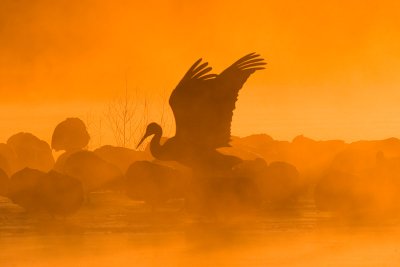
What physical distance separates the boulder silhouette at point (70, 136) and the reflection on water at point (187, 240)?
27107 millimetres

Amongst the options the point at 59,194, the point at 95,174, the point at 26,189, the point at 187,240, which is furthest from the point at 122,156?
the point at 187,240

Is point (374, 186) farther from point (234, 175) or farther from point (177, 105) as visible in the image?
point (177, 105)

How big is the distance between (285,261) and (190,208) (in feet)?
29.2

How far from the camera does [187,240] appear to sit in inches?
1243

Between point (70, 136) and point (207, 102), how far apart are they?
3584cm

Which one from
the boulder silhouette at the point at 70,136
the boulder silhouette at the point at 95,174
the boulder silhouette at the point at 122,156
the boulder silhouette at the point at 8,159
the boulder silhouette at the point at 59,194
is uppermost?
the boulder silhouette at the point at 70,136

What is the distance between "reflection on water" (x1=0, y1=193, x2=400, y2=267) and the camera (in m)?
27.9

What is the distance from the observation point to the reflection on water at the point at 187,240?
27922 millimetres

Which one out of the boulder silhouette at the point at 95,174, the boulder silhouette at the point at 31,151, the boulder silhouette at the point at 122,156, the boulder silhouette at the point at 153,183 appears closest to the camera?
the boulder silhouette at the point at 153,183

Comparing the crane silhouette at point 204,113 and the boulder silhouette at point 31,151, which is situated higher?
the boulder silhouette at point 31,151

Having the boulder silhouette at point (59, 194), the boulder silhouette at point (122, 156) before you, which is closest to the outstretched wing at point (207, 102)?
the boulder silhouette at point (59, 194)

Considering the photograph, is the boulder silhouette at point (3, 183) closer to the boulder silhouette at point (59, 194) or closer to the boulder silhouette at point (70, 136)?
the boulder silhouette at point (59, 194)

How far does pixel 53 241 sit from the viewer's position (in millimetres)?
31516

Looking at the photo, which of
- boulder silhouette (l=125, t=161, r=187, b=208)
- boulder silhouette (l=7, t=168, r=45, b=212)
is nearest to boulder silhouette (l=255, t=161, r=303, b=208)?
boulder silhouette (l=125, t=161, r=187, b=208)
